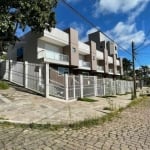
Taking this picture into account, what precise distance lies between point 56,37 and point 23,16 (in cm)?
973

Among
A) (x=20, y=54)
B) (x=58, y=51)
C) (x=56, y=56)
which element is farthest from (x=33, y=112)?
(x=58, y=51)

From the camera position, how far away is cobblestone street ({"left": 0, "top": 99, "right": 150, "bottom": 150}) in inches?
203

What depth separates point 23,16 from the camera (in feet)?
51.6

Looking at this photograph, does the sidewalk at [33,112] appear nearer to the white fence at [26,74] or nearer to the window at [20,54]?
the white fence at [26,74]

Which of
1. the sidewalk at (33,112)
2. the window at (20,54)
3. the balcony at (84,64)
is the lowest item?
the sidewalk at (33,112)

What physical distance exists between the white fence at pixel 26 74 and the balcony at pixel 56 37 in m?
7.04

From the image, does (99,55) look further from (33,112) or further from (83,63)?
(33,112)

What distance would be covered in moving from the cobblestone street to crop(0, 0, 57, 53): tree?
950 centimetres

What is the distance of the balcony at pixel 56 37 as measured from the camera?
23920 mm

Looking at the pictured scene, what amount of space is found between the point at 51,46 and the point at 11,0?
12.7m

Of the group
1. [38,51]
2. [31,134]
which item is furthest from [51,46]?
[31,134]

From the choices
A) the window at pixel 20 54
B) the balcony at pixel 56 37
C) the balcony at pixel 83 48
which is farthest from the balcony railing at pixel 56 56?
the balcony at pixel 83 48

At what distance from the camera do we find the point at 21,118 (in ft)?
26.6

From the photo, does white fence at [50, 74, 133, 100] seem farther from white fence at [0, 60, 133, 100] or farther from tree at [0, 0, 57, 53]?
tree at [0, 0, 57, 53]
